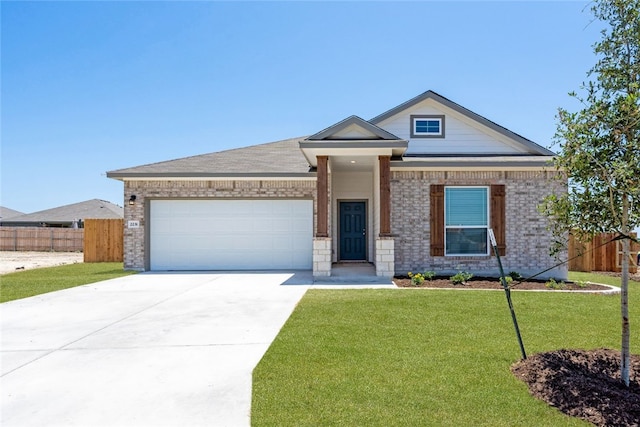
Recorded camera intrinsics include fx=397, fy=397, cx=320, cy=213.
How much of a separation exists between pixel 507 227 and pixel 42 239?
29.7m

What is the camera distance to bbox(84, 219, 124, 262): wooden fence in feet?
57.2

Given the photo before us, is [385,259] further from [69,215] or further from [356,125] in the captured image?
[69,215]

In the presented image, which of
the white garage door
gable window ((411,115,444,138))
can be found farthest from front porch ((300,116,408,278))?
the white garage door

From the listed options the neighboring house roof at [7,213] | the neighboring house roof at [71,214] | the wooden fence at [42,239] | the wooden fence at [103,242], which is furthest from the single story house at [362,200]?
the neighboring house roof at [7,213]

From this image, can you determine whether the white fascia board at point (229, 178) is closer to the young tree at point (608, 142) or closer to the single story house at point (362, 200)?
the single story house at point (362, 200)

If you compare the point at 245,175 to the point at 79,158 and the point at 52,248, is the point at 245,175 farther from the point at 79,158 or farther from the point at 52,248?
the point at 52,248

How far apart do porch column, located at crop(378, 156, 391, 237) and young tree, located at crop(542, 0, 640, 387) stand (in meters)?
6.54

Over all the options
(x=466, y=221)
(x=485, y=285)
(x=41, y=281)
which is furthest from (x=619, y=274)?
(x=41, y=281)

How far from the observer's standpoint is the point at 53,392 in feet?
11.9

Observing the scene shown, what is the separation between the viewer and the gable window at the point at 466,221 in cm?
1173

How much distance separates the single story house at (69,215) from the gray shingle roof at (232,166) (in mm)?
24431

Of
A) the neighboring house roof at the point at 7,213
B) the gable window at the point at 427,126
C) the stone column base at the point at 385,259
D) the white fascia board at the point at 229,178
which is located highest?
the gable window at the point at 427,126

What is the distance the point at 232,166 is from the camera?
44.5 ft

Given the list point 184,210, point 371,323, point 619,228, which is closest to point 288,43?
point 184,210
